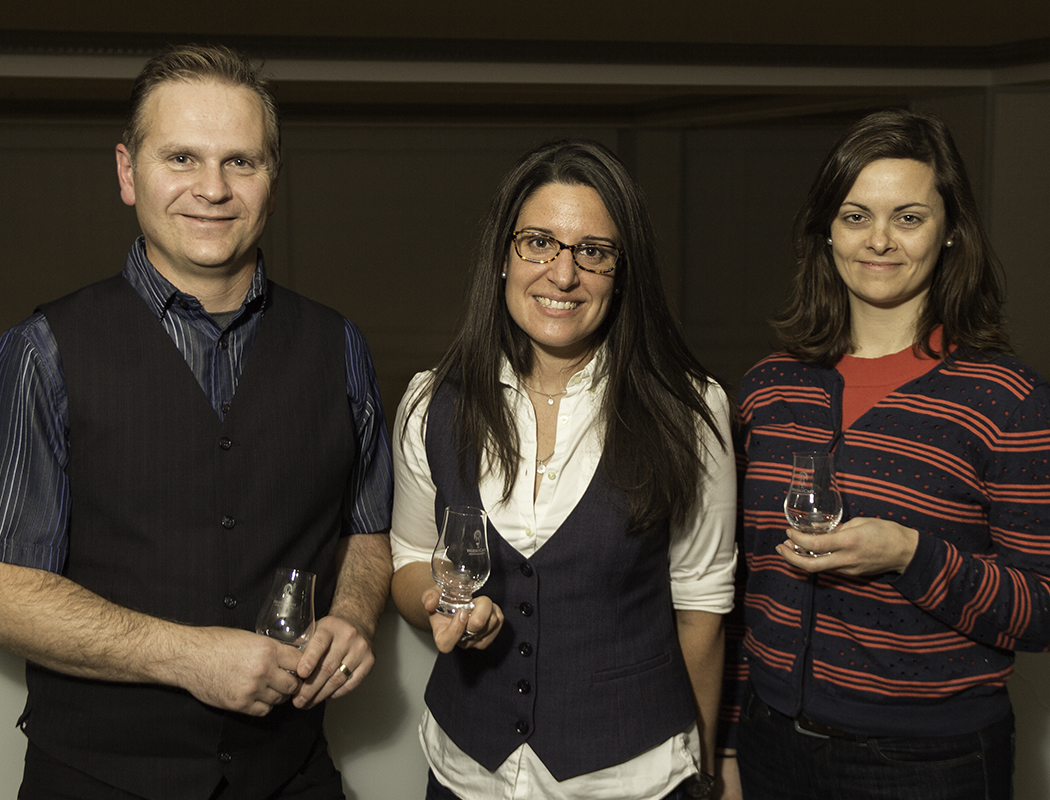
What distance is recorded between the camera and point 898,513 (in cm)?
167

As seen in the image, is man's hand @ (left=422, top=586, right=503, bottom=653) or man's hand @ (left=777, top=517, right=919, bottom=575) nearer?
man's hand @ (left=422, top=586, right=503, bottom=653)

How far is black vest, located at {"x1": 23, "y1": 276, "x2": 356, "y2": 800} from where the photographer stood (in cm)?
155

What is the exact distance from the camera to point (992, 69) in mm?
8289

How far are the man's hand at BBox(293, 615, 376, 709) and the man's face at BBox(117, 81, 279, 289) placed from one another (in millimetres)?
610

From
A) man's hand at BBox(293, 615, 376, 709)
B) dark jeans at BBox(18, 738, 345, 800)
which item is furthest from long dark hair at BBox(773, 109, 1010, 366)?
dark jeans at BBox(18, 738, 345, 800)

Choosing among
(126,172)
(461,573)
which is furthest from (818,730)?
(126,172)

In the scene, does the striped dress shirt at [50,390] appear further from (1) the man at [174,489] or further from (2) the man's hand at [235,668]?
(2) the man's hand at [235,668]

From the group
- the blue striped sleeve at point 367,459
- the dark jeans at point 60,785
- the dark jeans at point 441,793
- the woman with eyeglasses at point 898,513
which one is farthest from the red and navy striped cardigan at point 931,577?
the dark jeans at point 60,785

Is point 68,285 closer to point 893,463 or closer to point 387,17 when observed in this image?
point 387,17

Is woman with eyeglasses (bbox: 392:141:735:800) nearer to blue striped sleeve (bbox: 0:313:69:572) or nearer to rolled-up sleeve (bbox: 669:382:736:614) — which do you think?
rolled-up sleeve (bbox: 669:382:736:614)

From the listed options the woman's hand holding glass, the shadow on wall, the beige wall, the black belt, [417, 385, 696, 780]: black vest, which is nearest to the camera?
the woman's hand holding glass

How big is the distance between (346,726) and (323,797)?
0.78 feet

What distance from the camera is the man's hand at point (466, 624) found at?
1.49 meters

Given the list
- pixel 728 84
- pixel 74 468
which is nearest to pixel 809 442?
pixel 74 468
